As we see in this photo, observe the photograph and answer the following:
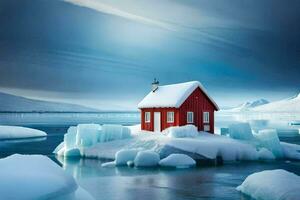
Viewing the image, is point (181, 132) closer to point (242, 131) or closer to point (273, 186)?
point (242, 131)

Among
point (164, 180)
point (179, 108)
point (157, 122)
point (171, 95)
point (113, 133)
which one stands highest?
point (171, 95)

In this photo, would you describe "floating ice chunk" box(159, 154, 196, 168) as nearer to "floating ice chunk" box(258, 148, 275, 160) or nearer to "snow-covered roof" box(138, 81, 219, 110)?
"floating ice chunk" box(258, 148, 275, 160)

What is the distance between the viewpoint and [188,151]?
2344cm

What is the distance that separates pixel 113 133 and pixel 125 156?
16.2 ft

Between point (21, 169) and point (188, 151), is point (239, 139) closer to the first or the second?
point (188, 151)

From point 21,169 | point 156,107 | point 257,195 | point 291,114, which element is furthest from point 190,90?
point 291,114

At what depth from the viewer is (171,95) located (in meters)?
29.5

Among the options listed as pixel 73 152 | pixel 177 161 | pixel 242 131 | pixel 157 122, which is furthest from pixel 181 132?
pixel 73 152

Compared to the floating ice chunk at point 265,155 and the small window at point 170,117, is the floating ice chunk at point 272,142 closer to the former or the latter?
the floating ice chunk at point 265,155

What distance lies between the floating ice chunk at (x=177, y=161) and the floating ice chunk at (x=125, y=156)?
1.83m

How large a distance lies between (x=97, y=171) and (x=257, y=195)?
377 inches

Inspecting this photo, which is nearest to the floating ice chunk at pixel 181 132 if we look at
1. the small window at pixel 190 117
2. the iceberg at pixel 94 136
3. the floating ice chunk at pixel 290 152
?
the small window at pixel 190 117

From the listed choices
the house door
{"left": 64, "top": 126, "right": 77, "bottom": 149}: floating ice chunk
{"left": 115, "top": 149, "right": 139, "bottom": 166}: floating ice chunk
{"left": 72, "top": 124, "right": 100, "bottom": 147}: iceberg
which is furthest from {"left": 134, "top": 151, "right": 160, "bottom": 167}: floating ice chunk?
{"left": 64, "top": 126, "right": 77, "bottom": 149}: floating ice chunk

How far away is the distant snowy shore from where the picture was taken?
929 inches
